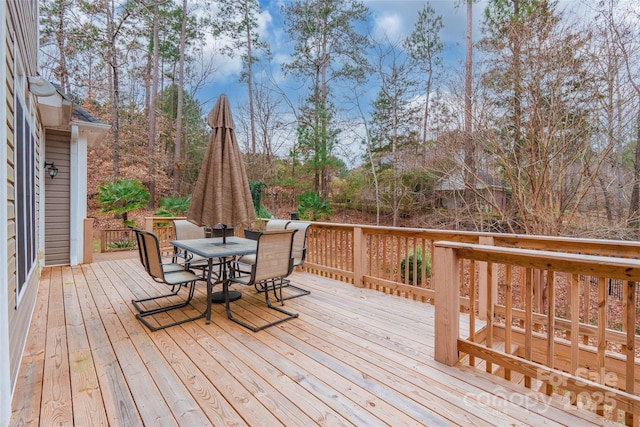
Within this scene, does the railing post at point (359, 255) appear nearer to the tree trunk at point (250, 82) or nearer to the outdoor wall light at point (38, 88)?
the outdoor wall light at point (38, 88)

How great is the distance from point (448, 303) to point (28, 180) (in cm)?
421

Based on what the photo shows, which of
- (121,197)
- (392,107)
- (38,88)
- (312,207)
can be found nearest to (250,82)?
(312,207)

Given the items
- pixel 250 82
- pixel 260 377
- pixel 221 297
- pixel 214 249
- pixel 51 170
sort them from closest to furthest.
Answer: pixel 260 377 → pixel 214 249 → pixel 221 297 → pixel 51 170 → pixel 250 82

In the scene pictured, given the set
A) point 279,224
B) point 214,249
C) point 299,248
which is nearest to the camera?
point 214,249

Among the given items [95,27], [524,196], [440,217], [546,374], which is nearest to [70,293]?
[546,374]

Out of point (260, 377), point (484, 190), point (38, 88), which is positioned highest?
point (38, 88)

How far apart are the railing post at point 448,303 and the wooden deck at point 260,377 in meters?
0.14

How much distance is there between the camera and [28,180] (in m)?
3.17

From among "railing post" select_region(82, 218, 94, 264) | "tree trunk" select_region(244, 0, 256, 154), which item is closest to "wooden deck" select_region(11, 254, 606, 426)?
"railing post" select_region(82, 218, 94, 264)

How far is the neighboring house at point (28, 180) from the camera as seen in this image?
1732 mm

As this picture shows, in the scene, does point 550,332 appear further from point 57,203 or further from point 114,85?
point 114,85

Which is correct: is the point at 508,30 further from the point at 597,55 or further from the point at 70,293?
the point at 70,293

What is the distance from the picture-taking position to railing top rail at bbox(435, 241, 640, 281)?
5.24ft

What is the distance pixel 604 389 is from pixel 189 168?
53.6 ft
